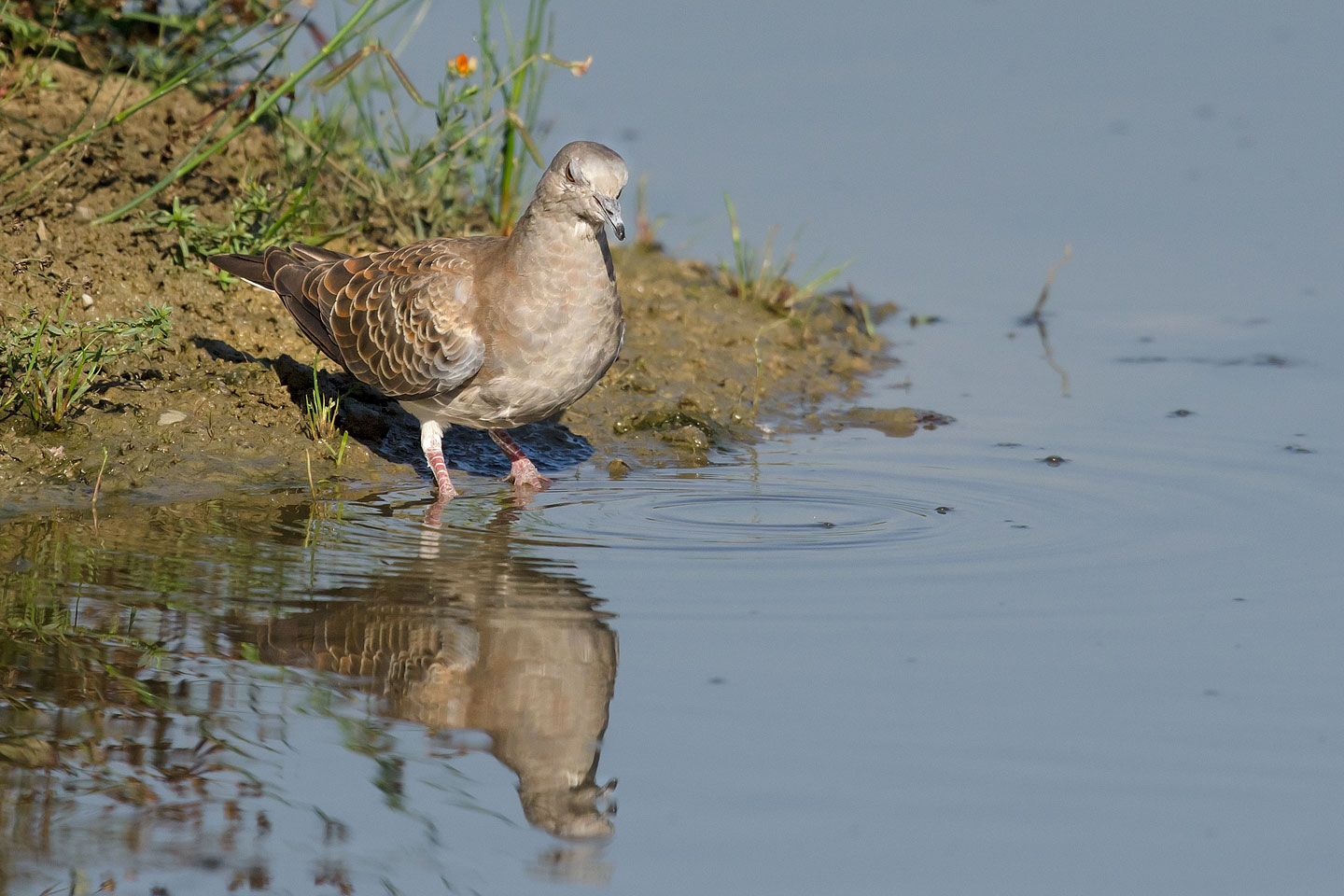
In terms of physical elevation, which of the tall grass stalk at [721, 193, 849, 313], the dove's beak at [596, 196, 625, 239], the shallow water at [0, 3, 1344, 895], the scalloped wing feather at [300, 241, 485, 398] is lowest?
the shallow water at [0, 3, 1344, 895]

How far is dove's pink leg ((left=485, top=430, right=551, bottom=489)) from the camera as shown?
265 inches

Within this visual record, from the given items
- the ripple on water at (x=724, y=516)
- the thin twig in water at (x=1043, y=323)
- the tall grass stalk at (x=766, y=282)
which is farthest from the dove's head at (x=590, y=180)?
the thin twig in water at (x=1043, y=323)

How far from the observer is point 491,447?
7.58m

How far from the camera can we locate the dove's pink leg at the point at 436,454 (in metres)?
6.57

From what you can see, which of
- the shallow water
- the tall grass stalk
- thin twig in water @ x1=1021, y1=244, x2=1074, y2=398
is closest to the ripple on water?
the shallow water

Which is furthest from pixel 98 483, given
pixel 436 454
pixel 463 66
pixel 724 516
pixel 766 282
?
pixel 766 282

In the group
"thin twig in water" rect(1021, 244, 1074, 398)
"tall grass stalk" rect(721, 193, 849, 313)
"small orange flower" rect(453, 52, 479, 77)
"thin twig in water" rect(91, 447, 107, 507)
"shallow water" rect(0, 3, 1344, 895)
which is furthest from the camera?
"tall grass stalk" rect(721, 193, 849, 313)

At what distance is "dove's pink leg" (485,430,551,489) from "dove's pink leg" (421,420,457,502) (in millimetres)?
254

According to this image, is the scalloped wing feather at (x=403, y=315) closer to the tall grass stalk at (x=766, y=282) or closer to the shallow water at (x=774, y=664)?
the shallow water at (x=774, y=664)

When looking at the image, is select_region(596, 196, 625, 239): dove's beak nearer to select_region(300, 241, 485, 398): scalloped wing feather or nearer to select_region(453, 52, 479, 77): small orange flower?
select_region(300, 241, 485, 398): scalloped wing feather

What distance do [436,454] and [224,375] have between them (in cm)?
112

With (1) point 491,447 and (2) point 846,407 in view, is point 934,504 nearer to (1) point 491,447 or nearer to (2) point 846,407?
(2) point 846,407

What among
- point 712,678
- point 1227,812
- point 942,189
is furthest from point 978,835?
point 942,189

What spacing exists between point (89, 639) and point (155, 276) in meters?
3.20
